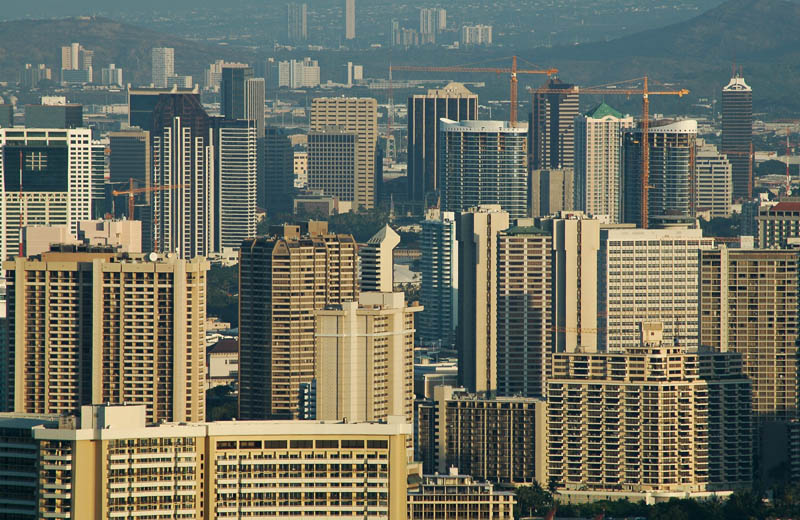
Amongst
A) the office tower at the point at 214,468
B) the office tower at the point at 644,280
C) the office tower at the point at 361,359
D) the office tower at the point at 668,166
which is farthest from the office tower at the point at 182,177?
the office tower at the point at 214,468

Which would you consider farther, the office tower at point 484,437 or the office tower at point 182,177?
the office tower at point 182,177

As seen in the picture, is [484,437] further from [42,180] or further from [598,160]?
[598,160]

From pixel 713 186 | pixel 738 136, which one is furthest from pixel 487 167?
pixel 738 136

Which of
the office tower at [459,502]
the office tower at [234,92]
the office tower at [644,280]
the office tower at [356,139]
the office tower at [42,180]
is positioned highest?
the office tower at [234,92]

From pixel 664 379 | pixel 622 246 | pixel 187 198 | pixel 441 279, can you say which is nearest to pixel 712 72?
pixel 187 198

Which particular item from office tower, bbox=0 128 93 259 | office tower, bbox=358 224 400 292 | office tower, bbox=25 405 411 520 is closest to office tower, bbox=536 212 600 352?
office tower, bbox=358 224 400 292

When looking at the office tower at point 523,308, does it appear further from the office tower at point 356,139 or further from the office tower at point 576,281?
the office tower at point 356,139
